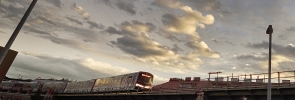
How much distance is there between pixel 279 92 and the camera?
1933 centimetres

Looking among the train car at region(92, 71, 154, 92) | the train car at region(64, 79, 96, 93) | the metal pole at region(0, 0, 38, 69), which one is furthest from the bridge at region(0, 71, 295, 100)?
the metal pole at region(0, 0, 38, 69)

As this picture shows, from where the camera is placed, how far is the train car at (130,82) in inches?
1568

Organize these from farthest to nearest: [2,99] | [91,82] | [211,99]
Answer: [2,99]
[91,82]
[211,99]

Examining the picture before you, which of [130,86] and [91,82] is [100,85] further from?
[130,86]

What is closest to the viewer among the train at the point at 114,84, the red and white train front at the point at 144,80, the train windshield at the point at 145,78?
the red and white train front at the point at 144,80

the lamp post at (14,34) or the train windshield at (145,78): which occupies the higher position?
the lamp post at (14,34)

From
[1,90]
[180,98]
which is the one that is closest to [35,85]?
[1,90]

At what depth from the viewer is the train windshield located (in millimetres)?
40312

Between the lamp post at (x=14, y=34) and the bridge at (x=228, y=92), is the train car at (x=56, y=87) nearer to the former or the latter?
the bridge at (x=228, y=92)

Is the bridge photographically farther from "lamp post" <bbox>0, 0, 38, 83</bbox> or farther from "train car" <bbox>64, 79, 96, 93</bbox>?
"lamp post" <bbox>0, 0, 38, 83</bbox>

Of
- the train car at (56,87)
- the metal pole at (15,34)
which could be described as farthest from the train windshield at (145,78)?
the train car at (56,87)

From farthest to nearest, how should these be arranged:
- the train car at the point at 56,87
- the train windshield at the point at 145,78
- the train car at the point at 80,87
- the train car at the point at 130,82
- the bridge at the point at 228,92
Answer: the train car at the point at 56,87, the train car at the point at 80,87, the train windshield at the point at 145,78, the train car at the point at 130,82, the bridge at the point at 228,92

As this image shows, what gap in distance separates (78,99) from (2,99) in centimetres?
4980

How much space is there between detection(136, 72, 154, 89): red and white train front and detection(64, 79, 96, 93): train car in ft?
59.7
